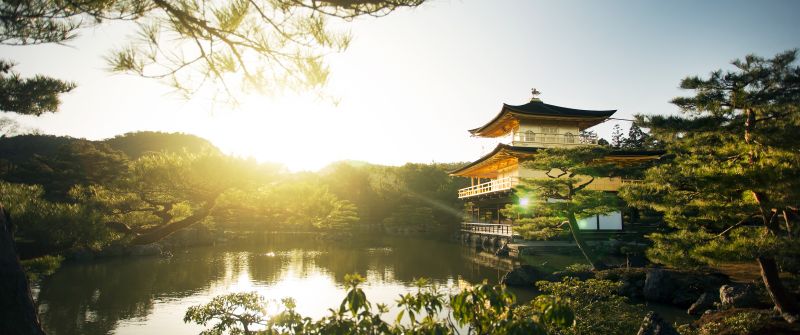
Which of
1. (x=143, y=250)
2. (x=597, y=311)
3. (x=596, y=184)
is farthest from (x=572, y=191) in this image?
(x=143, y=250)

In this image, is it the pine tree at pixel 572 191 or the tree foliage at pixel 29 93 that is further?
the pine tree at pixel 572 191

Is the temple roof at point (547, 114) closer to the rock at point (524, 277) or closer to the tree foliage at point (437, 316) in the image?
the rock at point (524, 277)

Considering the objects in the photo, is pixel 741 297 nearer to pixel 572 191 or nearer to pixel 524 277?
pixel 524 277

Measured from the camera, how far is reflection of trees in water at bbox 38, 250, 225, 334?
948 centimetres

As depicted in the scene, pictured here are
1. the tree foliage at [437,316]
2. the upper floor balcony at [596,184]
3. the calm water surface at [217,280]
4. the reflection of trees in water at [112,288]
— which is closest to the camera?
the tree foliage at [437,316]

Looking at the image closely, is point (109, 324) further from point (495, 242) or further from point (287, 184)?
point (495, 242)

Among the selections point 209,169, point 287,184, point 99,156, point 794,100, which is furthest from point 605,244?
point 99,156

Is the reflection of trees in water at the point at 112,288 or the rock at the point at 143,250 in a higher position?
the rock at the point at 143,250

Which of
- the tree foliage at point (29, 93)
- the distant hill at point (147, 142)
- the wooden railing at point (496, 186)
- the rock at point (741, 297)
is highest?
the distant hill at point (147, 142)

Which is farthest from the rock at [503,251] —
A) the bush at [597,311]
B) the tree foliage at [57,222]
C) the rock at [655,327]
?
the tree foliage at [57,222]

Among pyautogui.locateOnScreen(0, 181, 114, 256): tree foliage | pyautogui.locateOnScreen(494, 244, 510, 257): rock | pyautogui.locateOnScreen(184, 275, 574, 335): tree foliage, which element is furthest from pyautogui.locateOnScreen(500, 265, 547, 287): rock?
pyautogui.locateOnScreen(184, 275, 574, 335): tree foliage

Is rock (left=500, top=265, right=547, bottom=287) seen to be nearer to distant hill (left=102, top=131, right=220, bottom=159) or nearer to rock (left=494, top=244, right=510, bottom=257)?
rock (left=494, top=244, right=510, bottom=257)

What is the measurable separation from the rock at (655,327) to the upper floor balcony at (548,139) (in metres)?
17.7

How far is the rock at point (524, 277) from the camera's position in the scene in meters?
12.6
